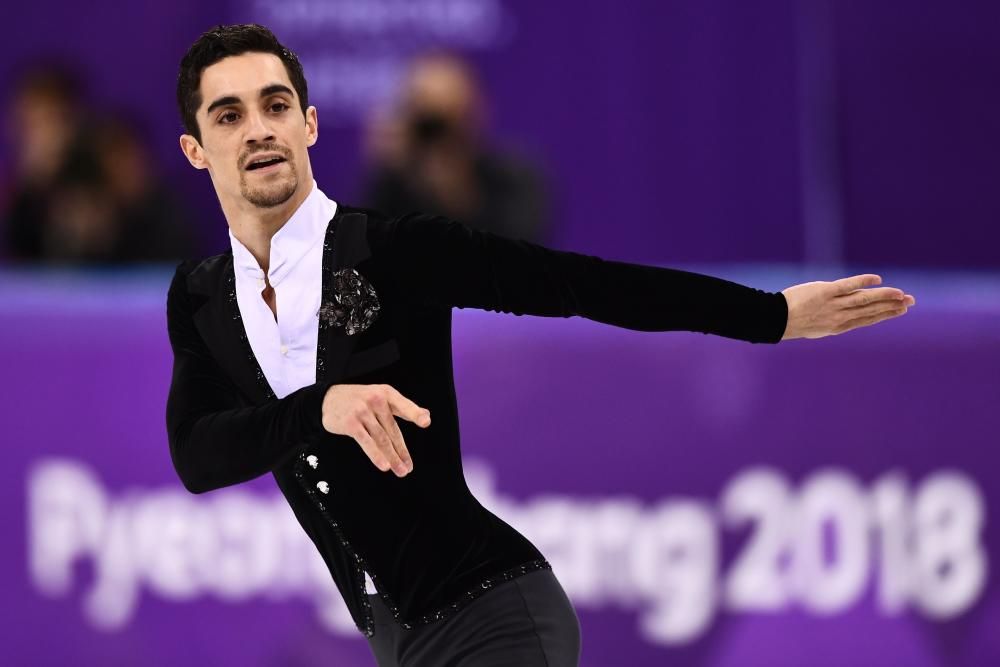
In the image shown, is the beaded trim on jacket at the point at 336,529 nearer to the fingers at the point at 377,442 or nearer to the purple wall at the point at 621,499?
the fingers at the point at 377,442

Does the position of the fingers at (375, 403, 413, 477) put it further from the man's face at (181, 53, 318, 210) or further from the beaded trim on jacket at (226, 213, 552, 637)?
the man's face at (181, 53, 318, 210)

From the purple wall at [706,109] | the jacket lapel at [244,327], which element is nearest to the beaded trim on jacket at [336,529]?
the jacket lapel at [244,327]

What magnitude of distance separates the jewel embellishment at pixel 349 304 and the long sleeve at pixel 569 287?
0.24ft

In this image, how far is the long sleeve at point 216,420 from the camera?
9.45 feet

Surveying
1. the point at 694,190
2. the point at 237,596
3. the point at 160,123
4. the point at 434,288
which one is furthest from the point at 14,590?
the point at 694,190

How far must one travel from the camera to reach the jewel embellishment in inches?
123

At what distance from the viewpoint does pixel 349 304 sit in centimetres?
314

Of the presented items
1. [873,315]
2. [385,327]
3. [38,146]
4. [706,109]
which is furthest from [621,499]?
[706,109]

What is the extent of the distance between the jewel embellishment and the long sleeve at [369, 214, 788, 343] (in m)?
0.07

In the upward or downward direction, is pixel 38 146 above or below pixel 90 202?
above

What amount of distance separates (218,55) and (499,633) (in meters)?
1.26

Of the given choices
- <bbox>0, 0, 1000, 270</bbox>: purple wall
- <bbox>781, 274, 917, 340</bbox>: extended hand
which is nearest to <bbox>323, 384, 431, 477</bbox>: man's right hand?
<bbox>781, 274, 917, 340</bbox>: extended hand

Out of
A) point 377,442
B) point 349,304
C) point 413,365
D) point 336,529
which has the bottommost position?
point 336,529

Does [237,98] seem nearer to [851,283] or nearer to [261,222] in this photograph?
[261,222]
